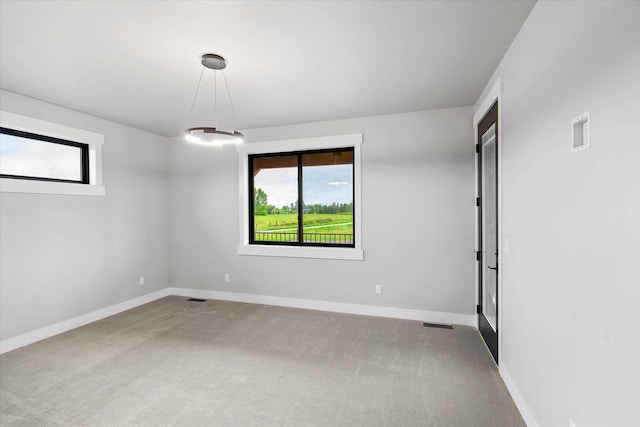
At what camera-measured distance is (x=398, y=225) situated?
4.14m

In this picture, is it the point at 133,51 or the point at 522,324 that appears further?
the point at 133,51

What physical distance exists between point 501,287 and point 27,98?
16.8 feet

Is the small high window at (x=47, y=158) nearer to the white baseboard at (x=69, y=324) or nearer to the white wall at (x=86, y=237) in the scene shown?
the white wall at (x=86, y=237)

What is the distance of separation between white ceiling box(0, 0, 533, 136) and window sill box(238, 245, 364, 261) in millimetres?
1936

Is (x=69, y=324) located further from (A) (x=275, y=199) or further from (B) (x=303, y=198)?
(B) (x=303, y=198)

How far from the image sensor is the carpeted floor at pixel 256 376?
7.19 feet

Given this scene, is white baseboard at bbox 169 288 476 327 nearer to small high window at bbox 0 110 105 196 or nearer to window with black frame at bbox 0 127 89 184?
small high window at bbox 0 110 105 196

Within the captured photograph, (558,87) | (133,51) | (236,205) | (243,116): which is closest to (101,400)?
(133,51)

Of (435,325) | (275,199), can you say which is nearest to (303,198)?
(275,199)

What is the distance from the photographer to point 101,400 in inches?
93.1

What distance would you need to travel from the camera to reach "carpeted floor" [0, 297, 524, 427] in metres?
2.19

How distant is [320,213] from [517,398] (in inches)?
121

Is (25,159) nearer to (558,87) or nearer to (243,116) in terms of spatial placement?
(243,116)

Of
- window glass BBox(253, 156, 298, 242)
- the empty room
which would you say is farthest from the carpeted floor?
window glass BBox(253, 156, 298, 242)
